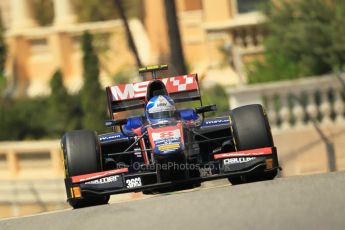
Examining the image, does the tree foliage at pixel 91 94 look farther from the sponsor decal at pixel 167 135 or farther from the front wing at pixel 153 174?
the sponsor decal at pixel 167 135

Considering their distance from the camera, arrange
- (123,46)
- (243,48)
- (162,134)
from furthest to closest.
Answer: (123,46)
(243,48)
(162,134)

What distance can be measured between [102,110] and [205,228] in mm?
17612

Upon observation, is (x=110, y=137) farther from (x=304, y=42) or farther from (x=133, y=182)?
(x=304, y=42)

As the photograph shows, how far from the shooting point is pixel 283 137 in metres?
20.9

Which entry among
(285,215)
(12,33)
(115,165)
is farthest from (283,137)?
(12,33)

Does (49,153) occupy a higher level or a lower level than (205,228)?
lower

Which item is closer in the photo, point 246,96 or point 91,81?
point 246,96

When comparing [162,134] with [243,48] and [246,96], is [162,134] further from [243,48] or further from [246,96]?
[243,48]

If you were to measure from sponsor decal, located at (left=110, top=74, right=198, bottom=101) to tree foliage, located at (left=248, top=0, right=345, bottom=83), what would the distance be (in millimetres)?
9508

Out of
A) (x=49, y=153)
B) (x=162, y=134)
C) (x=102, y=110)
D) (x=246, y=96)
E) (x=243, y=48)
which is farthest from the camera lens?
(x=243, y=48)

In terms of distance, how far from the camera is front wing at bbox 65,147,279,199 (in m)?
12.7

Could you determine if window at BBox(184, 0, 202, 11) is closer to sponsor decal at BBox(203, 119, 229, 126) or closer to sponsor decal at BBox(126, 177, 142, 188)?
sponsor decal at BBox(203, 119, 229, 126)

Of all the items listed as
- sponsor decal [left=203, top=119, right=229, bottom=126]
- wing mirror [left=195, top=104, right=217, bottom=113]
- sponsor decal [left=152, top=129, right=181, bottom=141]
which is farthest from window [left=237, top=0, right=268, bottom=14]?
sponsor decal [left=152, top=129, right=181, bottom=141]

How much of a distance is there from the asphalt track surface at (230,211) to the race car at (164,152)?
1.00m
